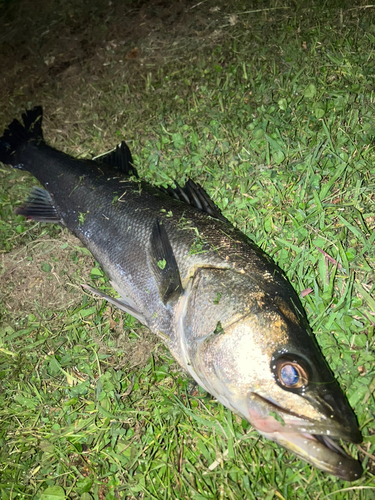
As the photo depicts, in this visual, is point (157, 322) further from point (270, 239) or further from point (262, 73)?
point (262, 73)

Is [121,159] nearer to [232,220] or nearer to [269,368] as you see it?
[232,220]

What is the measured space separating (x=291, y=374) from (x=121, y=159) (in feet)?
9.35

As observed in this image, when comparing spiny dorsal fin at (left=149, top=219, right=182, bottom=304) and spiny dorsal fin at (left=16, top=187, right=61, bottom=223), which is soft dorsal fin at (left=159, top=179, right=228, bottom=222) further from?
spiny dorsal fin at (left=16, top=187, right=61, bottom=223)

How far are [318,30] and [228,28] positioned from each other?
1.09 meters

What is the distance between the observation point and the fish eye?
198 centimetres

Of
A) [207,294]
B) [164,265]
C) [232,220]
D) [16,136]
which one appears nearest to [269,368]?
[207,294]

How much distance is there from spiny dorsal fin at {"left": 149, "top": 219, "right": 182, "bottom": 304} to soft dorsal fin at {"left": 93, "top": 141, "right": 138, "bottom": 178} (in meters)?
1.19

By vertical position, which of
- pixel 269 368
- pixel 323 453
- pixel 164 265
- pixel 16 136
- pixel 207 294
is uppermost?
pixel 16 136

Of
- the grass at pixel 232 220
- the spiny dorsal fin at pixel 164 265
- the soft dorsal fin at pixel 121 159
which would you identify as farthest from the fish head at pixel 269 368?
the soft dorsal fin at pixel 121 159

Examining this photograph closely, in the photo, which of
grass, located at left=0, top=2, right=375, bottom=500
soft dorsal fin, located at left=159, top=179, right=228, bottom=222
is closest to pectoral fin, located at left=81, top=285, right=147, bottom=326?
grass, located at left=0, top=2, right=375, bottom=500

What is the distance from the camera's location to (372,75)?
3432mm

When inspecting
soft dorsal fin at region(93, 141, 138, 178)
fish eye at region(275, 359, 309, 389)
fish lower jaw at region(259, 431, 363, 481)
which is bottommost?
fish lower jaw at region(259, 431, 363, 481)

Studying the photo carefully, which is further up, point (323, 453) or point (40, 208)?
point (40, 208)

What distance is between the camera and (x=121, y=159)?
3.77m
